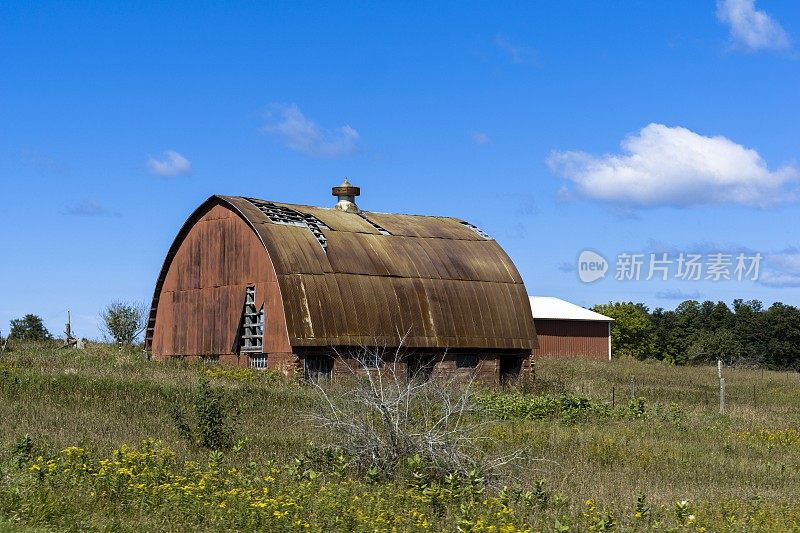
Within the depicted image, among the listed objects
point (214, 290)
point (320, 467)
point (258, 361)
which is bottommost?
point (320, 467)

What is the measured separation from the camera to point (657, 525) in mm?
12391

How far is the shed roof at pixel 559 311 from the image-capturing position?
64.7 m

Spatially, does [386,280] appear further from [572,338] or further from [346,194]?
[572,338]

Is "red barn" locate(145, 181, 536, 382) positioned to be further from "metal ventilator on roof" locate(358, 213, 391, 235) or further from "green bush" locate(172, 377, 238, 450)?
"green bush" locate(172, 377, 238, 450)

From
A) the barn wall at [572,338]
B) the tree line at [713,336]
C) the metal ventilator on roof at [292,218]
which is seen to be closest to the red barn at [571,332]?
the barn wall at [572,338]

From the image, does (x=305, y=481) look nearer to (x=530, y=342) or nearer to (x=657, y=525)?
(x=657, y=525)

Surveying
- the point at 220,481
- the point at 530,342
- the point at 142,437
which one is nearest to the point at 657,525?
the point at 220,481

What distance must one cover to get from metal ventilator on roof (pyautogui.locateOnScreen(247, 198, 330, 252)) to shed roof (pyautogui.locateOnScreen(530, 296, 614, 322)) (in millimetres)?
27947

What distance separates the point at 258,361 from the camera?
1406 inches

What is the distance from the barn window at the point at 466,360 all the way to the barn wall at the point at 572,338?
2395 centimetres

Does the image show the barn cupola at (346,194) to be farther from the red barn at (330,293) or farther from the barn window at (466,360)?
the barn window at (466,360)

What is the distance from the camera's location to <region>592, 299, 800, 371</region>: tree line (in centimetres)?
8225

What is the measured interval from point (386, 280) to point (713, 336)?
61.1 m

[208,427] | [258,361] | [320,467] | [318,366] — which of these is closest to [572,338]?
[258,361]
